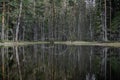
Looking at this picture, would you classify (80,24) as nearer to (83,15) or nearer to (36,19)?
(83,15)

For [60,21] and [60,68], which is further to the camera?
[60,21]

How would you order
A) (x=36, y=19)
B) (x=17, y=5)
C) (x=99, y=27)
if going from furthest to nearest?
(x=36, y=19) → (x=99, y=27) → (x=17, y=5)

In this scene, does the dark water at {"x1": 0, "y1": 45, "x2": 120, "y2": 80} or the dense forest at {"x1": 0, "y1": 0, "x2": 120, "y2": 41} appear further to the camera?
the dense forest at {"x1": 0, "y1": 0, "x2": 120, "y2": 41}

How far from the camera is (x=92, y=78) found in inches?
458

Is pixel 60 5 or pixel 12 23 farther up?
pixel 60 5

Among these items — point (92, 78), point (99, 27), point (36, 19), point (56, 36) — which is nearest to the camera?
point (92, 78)

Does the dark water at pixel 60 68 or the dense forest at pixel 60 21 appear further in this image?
the dense forest at pixel 60 21

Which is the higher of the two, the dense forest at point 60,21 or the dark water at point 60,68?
the dense forest at point 60,21

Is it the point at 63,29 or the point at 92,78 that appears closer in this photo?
the point at 92,78

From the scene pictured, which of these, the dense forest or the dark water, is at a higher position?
the dense forest

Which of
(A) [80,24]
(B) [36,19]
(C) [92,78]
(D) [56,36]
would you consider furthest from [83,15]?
(C) [92,78]

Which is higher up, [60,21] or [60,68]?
[60,21]

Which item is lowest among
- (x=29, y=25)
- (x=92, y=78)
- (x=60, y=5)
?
(x=92, y=78)

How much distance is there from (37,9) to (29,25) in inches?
215
